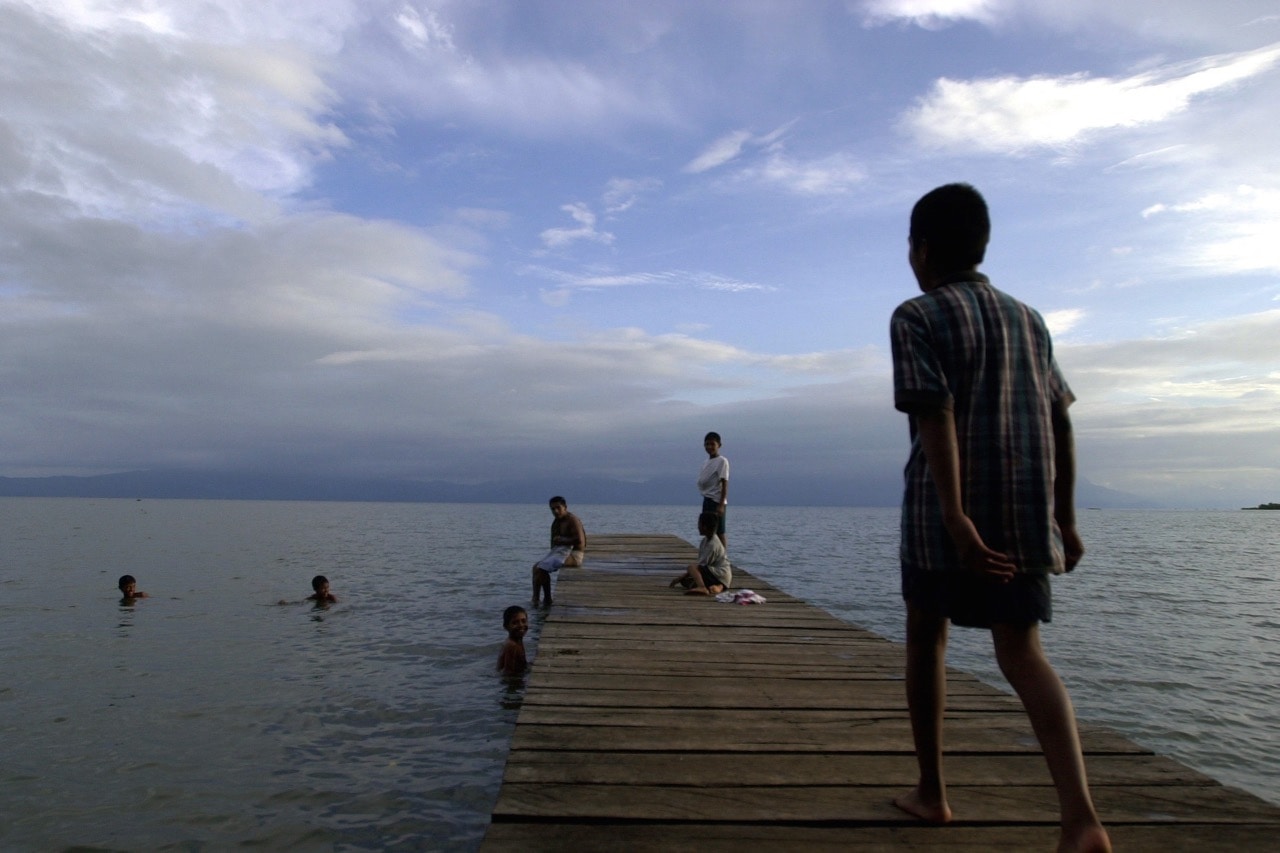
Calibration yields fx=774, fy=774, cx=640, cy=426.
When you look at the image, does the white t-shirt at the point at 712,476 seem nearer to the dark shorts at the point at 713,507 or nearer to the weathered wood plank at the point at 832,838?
the dark shorts at the point at 713,507

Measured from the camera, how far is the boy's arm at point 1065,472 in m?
2.49

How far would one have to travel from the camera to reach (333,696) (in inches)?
323

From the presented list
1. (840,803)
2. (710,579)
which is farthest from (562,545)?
(840,803)

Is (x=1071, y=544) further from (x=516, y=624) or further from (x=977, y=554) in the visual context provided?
(x=516, y=624)

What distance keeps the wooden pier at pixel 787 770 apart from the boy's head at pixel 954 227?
1964mm

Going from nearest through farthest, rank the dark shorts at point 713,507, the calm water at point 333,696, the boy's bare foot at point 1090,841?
the boy's bare foot at point 1090,841 → the calm water at point 333,696 → the dark shorts at point 713,507

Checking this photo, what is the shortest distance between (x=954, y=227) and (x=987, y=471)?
80 centimetres

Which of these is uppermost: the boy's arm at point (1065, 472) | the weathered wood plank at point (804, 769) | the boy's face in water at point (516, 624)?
the boy's arm at point (1065, 472)

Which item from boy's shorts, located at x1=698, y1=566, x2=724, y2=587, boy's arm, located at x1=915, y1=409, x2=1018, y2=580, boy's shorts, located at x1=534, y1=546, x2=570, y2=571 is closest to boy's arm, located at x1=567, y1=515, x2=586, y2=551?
boy's shorts, located at x1=534, y1=546, x2=570, y2=571

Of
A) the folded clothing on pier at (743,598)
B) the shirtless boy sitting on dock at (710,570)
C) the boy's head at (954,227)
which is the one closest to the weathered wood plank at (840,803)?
the boy's head at (954,227)

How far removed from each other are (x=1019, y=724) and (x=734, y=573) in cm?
861

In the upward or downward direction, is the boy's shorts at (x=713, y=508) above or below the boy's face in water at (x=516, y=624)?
above

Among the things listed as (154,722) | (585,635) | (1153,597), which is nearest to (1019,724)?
(585,635)

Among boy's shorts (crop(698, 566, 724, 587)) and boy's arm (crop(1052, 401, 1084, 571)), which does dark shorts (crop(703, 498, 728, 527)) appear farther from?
boy's arm (crop(1052, 401, 1084, 571))
